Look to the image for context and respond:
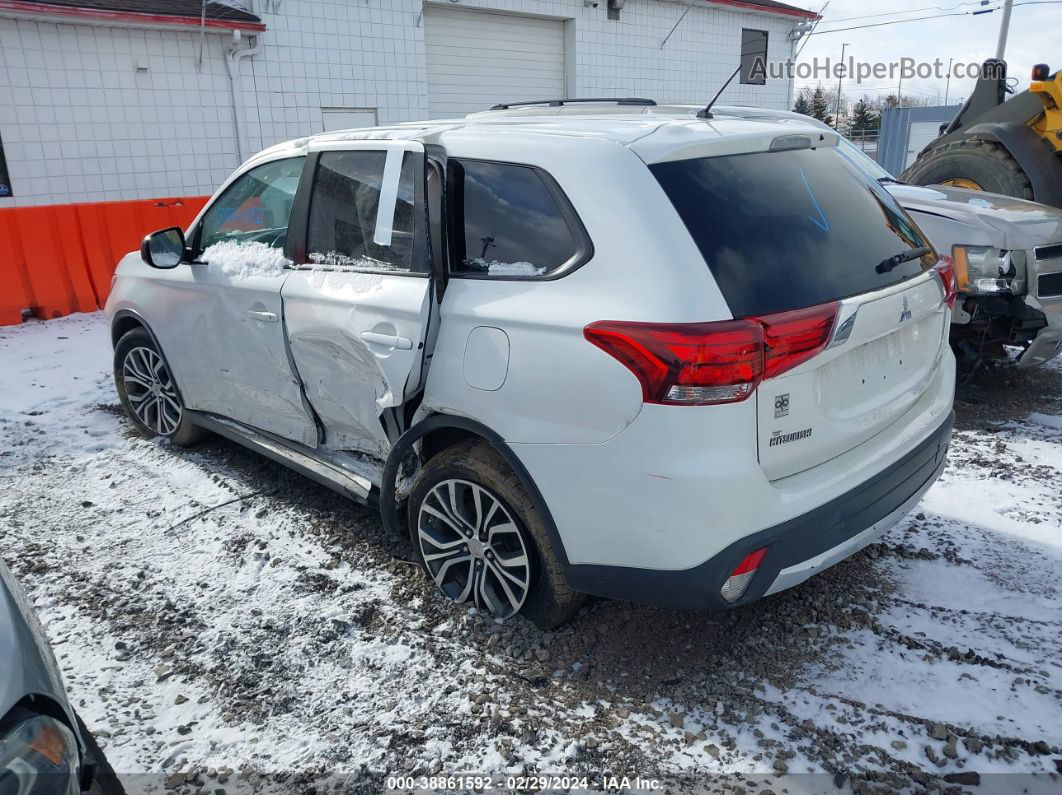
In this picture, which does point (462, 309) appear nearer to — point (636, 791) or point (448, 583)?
point (448, 583)

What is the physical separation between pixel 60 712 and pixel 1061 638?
3.29 metres

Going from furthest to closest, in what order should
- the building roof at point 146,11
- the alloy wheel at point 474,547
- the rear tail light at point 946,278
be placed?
the building roof at point 146,11, the rear tail light at point 946,278, the alloy wheel at point 474,547

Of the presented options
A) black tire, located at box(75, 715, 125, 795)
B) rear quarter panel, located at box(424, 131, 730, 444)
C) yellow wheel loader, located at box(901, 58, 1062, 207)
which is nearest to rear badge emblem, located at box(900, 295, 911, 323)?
rear quarter panel, located at box(424, 131, 730, 444)

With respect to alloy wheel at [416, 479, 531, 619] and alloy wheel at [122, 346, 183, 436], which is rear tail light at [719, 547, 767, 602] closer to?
alloy wheel at [416, 479, 531, 619]

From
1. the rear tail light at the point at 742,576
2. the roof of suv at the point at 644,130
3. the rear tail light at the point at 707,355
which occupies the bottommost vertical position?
the rear tail light at the point at 742,576

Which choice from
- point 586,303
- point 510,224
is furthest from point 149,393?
point 586,303

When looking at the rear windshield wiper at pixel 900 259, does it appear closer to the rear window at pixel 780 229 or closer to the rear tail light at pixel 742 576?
the rear window at pixel 780 229

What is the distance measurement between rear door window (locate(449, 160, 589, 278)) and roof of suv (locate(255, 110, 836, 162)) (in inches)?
7.3

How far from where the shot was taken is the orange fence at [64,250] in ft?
27.5

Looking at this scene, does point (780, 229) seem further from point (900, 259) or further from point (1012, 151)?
point (1012, 151)

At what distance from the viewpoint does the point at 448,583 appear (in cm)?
336

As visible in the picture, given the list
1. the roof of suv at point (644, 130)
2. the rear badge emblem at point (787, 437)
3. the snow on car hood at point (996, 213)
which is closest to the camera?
the rear badge emblem at point (787, 437)

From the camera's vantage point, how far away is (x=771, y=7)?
62.7 feet

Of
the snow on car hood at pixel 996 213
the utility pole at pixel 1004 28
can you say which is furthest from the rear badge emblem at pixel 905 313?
the utility pole at pixel 1004 28
